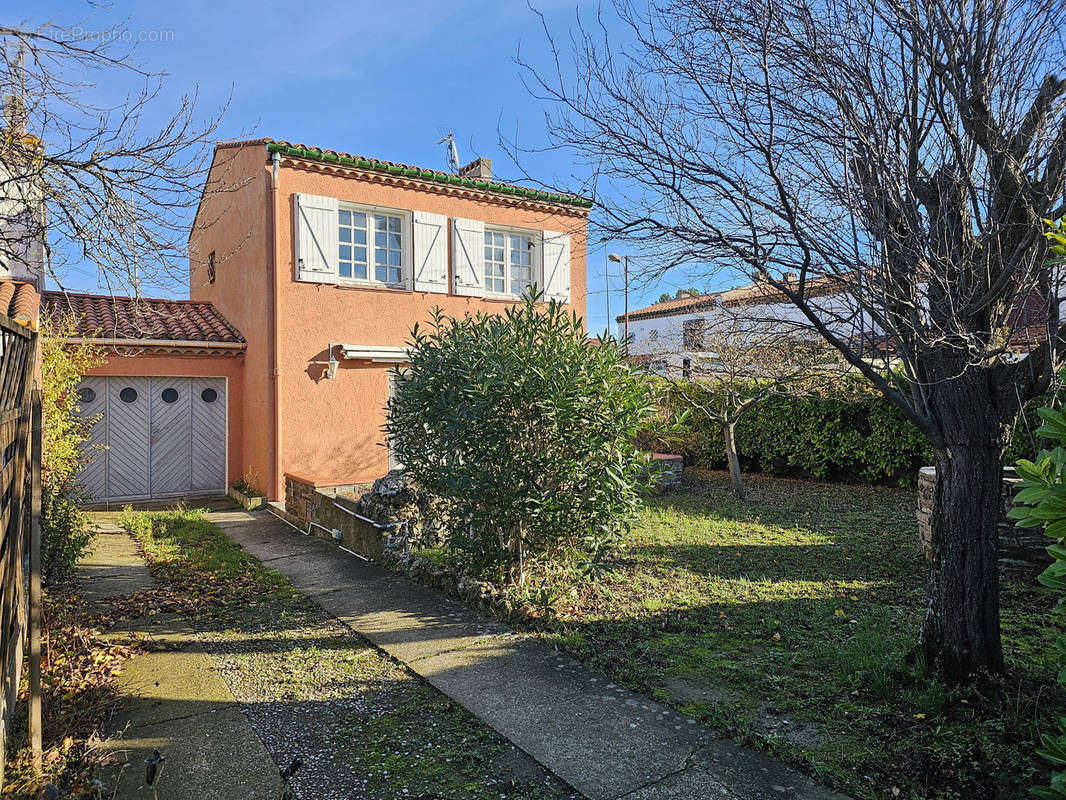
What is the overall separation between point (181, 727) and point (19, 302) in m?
5.96

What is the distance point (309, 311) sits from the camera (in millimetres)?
11297

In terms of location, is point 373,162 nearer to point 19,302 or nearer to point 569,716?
point 19,302

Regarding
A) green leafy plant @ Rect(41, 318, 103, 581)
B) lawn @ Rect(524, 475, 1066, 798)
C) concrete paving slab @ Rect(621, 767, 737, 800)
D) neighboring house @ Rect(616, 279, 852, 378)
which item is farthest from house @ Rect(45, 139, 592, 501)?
concrete paving slab @ Rect(621, 767, 737, 800)

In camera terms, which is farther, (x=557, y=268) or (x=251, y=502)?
(x=557, y=268)

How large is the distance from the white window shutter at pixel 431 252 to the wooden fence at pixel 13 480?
892cm

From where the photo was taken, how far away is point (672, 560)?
7.38 meters

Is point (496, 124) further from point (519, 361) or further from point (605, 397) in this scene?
point (605, 397)

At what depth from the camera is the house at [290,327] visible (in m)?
11.1

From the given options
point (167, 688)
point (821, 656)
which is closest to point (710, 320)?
point (821, 656)

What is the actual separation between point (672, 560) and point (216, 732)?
5013 millimetres

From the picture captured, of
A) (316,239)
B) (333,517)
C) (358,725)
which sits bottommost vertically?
(358,725)

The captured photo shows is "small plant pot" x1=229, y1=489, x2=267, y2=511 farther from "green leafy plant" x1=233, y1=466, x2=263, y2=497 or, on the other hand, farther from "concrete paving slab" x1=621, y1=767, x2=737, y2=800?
"concrete paving slab" x1=621, y1=767, x2=737, y2=800

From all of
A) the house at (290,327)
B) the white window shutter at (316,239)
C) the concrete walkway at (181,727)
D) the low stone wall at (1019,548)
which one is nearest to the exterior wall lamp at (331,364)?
the house at (290,327)

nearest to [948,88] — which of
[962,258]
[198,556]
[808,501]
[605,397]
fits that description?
[962,258]
